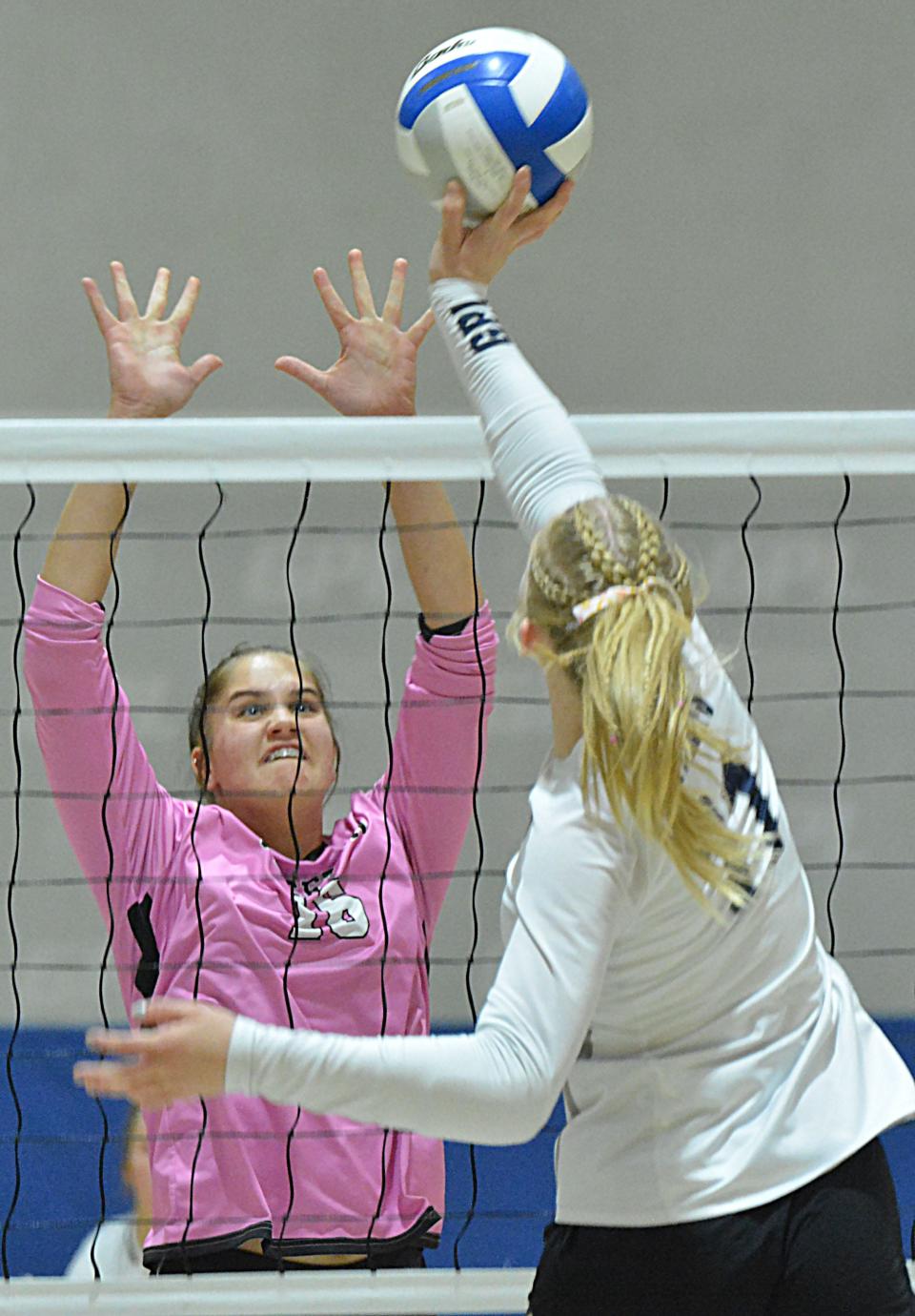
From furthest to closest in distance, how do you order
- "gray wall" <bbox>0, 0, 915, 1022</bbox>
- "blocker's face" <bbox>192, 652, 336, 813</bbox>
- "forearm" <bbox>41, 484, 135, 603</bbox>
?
"gray wall" <bbox>0, 0, 915, 1022</bbox>, "blocker's face" <bbox>192, 652, 336, 813</bbox>, "forearm" <bbox>41, 484, 135, 603</bbox>

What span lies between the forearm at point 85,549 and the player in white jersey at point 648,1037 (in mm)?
758

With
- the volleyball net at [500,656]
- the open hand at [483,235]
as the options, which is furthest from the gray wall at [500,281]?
the open hand at [483,235]

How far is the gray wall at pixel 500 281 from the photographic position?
468cm

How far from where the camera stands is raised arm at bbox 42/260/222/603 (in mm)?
1956

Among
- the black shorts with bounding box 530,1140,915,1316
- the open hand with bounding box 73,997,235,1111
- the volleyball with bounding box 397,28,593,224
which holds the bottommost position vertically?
the black shorts with bounding box 530,1140,915,1316

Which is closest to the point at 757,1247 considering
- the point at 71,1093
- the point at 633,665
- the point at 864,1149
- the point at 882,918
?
the point at 864,1149

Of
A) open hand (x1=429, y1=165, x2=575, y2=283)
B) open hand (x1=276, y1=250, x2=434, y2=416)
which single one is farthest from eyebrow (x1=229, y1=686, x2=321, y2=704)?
open hand (x1=429, y1=165, x2=575, y2=283)

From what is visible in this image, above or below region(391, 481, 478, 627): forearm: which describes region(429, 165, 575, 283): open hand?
above

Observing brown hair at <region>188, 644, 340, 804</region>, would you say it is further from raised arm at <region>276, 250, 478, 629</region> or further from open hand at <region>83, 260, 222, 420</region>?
open hand at <region>83, 260, 222, 420</region>

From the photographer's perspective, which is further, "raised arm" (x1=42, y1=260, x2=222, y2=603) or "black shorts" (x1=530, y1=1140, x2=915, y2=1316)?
"raised arm" (x1=42, y1=260, x2=222, y2=603)

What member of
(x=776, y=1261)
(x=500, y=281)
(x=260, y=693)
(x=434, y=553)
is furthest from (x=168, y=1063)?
(x=500, y=281)

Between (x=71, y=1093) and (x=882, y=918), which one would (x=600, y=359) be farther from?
(x=71, y=1093)

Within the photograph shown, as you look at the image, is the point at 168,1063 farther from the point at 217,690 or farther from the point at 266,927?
the point at 217,690

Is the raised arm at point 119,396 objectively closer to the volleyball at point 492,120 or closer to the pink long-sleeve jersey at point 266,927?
the pink long-sleeve jersey at point 266,927
